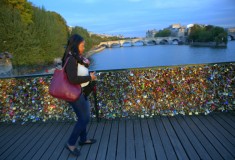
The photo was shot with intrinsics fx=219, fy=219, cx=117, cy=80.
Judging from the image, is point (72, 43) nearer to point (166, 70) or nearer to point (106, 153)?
point (106, 153)

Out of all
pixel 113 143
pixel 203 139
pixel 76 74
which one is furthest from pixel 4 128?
pixel 203 139

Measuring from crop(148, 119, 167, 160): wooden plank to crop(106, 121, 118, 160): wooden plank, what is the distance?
644 mm

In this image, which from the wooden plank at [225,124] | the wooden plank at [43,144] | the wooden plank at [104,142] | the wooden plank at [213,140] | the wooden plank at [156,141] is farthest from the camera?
the wooden plank at [225,124]

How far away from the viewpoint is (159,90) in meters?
4.63

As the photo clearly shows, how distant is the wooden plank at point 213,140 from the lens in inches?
123

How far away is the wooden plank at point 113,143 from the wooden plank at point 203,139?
1.39 metres

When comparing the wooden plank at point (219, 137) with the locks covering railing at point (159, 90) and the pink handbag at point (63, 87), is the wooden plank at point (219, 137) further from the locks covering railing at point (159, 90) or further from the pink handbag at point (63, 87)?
the pink handbag at point (63, 87)

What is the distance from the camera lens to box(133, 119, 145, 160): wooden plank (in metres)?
3.26

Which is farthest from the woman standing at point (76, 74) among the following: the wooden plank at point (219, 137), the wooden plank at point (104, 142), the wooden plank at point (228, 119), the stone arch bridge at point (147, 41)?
the stone arch bridge at point (147, 41)

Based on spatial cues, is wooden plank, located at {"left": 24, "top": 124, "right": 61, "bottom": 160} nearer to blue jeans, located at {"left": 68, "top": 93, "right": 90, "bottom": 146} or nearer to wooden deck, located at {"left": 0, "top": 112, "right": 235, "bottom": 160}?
wooden deck, located at {"left": 0, "top": 112, "right": 235, "bottom": 160}

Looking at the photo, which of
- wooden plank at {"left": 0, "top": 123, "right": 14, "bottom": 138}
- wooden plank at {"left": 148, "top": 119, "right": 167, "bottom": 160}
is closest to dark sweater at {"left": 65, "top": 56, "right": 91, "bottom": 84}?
wooden plank at {"left": 148, "top": 119, "right": 167, "bottom": 160}

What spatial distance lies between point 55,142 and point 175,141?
2084 millimetres

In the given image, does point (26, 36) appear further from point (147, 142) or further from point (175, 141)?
point (175, 141)

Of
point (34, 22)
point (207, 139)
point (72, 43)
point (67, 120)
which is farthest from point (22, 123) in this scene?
point (34, 22)
